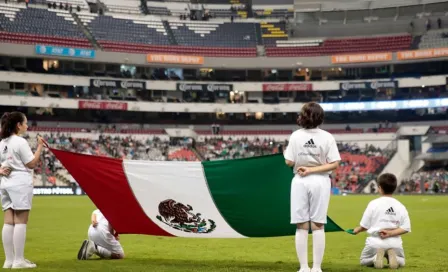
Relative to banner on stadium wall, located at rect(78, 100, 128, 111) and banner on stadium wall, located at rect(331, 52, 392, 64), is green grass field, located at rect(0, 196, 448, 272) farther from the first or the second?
banner on stadium wall, located at rect(331, 52, 392, 64)

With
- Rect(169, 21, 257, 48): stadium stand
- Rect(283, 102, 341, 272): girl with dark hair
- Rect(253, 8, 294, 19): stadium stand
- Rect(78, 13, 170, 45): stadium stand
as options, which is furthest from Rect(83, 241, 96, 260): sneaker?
Rect(253, 8, 294, 19): stadium stand

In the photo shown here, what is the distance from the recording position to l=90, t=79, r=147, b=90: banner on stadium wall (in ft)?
245

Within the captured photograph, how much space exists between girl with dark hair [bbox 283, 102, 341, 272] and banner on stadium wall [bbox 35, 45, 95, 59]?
6531 centimetres

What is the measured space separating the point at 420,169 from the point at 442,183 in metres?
8.72

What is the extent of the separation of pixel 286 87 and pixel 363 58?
392 inches

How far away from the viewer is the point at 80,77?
244 ft

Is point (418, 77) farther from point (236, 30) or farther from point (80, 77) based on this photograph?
point (80, 77)

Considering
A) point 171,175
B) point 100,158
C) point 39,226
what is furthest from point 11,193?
point 39,226

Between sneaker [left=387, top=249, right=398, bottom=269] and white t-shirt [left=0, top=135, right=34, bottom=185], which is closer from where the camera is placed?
sneaker [left=387, top=249, right=398, bottom=269]

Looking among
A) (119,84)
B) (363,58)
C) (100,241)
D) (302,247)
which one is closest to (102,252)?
(100,241)

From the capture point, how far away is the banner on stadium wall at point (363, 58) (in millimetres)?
77312

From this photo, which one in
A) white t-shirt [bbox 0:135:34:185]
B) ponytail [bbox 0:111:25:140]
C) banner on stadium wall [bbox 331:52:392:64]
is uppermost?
banner on stadium wall [bbox 331:52:392:64]

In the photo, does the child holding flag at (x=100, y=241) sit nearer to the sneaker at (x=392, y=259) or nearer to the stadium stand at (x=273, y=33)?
the sneaker at (x=392, y=259)

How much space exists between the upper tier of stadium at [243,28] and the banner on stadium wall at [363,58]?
216 cm
